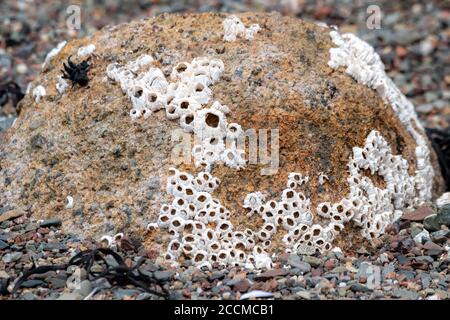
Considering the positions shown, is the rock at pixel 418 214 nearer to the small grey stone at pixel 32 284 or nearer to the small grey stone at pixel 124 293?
the small grey stone at pixel 124 293

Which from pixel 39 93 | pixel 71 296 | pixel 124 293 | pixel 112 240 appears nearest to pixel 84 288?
pixel 71 296

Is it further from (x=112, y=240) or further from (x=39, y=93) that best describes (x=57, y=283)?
(x=39, y=93)

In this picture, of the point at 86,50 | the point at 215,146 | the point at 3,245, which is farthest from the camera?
the point at 86,50

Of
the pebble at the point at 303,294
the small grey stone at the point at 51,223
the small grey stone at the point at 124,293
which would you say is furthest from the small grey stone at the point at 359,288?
the small grey stone at the point at 51,223

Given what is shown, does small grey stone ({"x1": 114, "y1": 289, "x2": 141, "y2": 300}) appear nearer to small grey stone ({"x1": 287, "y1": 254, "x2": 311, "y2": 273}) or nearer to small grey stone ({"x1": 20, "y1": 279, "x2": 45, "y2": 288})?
small grey stone ({"x1": 20, "y1": 279, "x2": 45, "y2": 288})

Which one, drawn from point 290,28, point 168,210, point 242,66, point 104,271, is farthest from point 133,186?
point 290,28

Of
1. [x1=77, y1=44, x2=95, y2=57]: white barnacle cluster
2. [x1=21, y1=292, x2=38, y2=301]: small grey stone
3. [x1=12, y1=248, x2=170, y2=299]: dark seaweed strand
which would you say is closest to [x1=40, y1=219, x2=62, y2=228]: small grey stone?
[x1=12, y1=248, x2=170, y2=299]: dark seaweed strand
